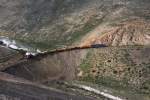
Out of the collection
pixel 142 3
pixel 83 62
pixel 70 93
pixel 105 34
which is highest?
pixel 142 3

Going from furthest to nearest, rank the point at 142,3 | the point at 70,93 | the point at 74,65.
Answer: the point at 142,3
the point at 74,65
the point at 70,93

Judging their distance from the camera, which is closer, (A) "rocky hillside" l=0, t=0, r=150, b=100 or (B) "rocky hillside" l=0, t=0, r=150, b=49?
(A) "rocky hillside" l=0, t=0, r=150, b=100

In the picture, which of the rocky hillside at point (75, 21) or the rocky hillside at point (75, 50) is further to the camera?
the rocky hillside at point (75, 21)

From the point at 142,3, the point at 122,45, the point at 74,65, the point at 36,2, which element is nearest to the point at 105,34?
the point at 122,45

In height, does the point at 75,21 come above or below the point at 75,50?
above

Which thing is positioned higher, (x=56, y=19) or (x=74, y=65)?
(x=56, y=19)

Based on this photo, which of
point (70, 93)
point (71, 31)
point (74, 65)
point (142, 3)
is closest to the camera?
point (70, 93)

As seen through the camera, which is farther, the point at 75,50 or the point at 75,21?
the point at 75,21

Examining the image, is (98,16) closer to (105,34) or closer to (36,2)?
(105,34)
